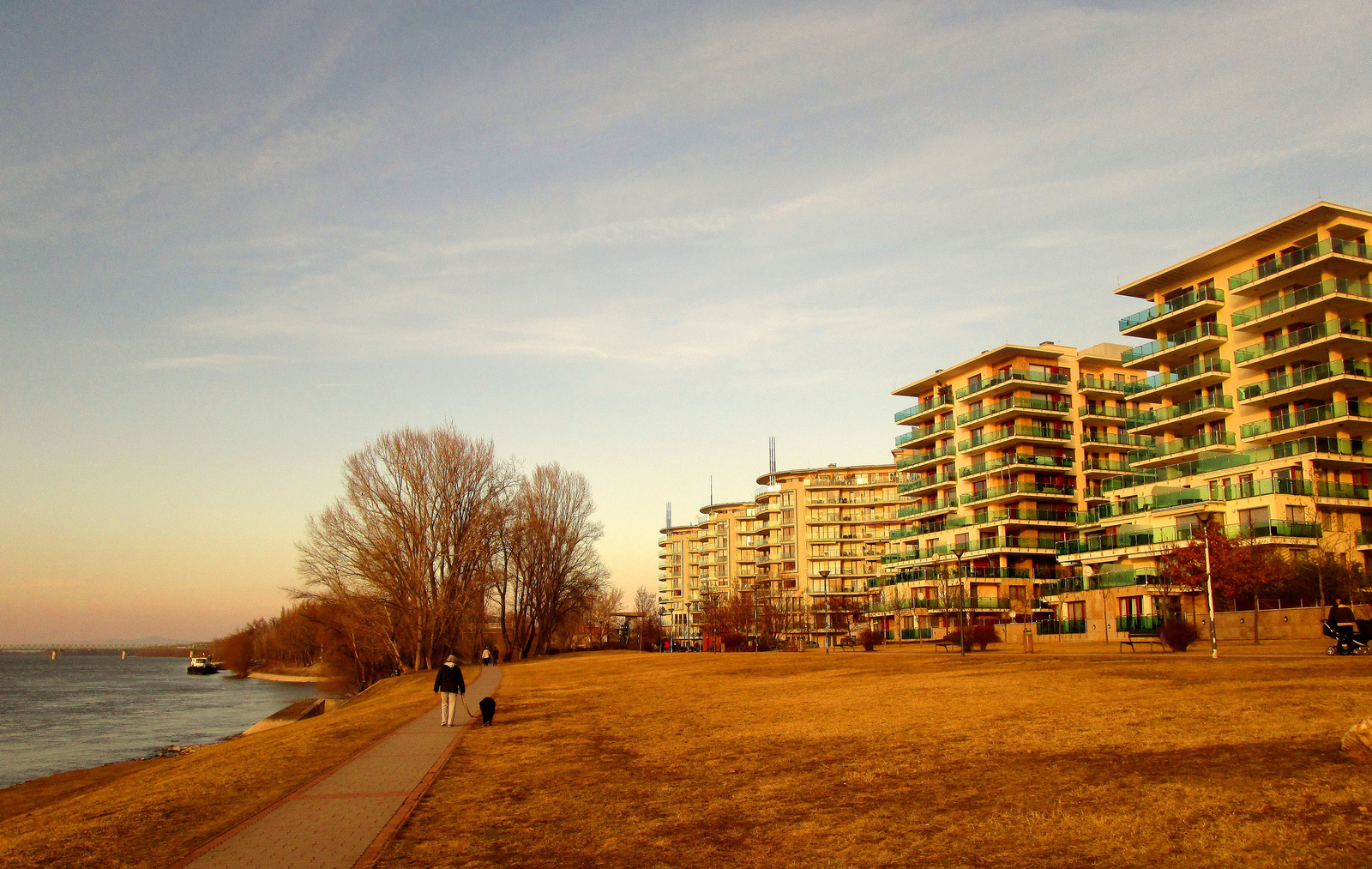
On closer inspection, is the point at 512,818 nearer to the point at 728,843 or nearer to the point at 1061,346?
the point at 728,843

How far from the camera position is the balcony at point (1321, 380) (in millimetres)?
56062

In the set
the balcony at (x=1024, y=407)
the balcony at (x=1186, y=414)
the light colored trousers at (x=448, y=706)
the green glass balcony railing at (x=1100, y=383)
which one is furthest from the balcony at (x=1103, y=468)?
the light colored trousers at (x=448, y=706)

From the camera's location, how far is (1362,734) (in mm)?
10242

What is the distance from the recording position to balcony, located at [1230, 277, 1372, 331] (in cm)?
5681

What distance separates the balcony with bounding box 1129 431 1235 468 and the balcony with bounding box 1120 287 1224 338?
857 centimetres

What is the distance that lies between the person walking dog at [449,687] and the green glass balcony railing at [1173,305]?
200ft

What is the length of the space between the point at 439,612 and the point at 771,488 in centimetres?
9858

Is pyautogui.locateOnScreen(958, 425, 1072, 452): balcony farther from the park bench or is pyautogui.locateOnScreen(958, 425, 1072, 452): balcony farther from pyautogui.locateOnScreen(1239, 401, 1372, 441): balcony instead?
the park bench

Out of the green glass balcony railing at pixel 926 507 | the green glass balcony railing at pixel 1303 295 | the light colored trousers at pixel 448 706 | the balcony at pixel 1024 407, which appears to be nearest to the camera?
the light colored trousers at pixel 448 706

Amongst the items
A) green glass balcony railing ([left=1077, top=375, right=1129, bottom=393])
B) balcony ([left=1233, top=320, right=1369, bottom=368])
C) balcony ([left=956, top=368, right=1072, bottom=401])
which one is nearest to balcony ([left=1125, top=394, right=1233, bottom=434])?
balcony ([left=1233, top=320, right=1369, bottom=368])

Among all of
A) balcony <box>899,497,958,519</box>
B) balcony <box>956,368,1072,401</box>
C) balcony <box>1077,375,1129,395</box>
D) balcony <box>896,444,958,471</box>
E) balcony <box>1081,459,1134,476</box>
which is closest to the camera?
balcony <box>956,368,1072,401</box>

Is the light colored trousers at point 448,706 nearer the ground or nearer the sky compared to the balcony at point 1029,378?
nearer the ground

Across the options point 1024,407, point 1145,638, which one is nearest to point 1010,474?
point 1024,407

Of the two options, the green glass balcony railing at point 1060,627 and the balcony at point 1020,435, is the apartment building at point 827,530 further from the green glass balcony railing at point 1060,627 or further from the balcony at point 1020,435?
the green glass balcony railing at point 1060,627
